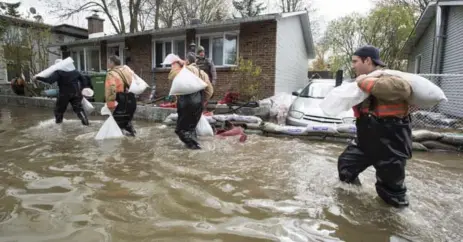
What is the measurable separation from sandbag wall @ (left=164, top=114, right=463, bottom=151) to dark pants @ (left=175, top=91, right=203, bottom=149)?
6.09ft

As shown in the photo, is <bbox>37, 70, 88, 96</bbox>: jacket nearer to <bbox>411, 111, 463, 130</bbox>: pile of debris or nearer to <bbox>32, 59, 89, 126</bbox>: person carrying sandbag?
<bbox>32, 59, 89, 126</bbox>: person carrying sandbag

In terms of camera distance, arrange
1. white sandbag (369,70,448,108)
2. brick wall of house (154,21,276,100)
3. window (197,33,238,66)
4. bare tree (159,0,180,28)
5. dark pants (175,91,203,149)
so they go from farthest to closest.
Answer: bare tree (159,0,180,28)
window (197,33,238,66)
brick wall of house (154,21,276,100)
dark pants (175,91,203,149)
white sandbag (369,70,448,108)

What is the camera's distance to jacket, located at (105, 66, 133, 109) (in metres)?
5.69

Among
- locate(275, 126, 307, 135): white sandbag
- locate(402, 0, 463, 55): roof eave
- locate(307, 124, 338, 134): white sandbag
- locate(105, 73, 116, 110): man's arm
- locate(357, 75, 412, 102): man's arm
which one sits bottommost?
locate(275, 126, 307, 135): white sandbag

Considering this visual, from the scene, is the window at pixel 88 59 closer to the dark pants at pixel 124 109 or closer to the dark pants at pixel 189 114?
the dark pants at pixel 124 109

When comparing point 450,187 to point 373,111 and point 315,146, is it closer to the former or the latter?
point 373,111

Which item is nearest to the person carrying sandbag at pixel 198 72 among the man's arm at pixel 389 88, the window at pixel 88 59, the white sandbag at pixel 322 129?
the white sandbag at pixel 322 129

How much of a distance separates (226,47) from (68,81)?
634 centimetres

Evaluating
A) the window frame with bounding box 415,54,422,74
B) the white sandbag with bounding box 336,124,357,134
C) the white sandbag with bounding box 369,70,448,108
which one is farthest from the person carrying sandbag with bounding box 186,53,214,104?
the window frame with bounding box 415,54,422,74

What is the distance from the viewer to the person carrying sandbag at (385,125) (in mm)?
2514

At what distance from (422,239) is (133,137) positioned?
5277mm

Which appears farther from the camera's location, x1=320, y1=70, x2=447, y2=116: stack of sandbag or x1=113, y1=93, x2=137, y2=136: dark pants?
x1=113, y1=93, x2=137, y2=136: dark pants

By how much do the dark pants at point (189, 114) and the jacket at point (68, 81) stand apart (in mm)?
3704

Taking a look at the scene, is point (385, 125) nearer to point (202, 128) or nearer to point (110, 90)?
point (202, 128)
